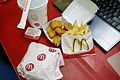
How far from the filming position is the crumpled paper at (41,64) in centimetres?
44

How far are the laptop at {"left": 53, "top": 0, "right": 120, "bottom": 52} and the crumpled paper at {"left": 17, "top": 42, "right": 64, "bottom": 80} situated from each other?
22 centimetres

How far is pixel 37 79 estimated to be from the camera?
1.46 feet

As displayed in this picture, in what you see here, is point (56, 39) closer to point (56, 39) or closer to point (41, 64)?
point (56, 39)

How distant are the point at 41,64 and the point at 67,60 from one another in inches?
A: 5.2

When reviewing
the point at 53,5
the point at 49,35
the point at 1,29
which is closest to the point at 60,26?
the point at 49,35

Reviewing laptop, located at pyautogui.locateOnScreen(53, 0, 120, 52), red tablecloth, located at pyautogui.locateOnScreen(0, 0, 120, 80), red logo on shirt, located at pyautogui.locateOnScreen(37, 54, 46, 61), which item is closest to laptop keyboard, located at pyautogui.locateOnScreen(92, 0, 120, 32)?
laptop, located at pyautogui.locateOnScreen(53, 0, 120, 52)

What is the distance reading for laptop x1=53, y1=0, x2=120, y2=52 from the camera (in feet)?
1.79

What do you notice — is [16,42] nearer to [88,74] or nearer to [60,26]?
[60,26]

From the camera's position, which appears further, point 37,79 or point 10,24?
point 10,24

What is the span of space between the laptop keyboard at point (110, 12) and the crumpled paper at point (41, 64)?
0.30 metres

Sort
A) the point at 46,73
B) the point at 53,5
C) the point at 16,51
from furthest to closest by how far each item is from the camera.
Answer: the point at 53,5 → the point at 16,51 → the point at 46,73

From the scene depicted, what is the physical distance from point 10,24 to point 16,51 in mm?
175

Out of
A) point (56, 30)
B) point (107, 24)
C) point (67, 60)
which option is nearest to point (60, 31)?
point (56, 30)

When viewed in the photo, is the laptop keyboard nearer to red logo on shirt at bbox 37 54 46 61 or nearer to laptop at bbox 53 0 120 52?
laptop at bbox 53 0 120 52
